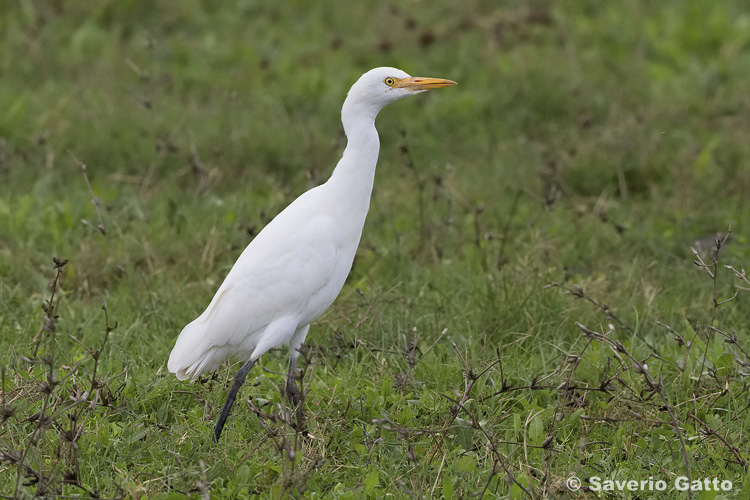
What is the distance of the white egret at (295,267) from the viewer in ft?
12.2

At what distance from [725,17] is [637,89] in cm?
167

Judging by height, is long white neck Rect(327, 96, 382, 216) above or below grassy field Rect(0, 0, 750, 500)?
above

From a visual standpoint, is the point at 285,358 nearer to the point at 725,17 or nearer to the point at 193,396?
the point at 193,396

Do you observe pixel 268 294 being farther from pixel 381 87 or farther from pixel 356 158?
pixel 381 87

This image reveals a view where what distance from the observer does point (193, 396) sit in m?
3.92

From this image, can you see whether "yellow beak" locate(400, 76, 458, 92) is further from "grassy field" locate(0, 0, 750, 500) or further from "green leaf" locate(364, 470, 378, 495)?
"green leaf" locate(364, 470, 378, 495)

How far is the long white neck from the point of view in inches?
151

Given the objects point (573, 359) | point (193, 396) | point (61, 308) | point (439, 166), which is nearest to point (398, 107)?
point (439, 166)

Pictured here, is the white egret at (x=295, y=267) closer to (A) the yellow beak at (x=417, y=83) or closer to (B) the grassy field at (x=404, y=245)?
(A) the yellow beak at (x=417, y=83)

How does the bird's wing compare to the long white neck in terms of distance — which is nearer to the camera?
the bird's wing

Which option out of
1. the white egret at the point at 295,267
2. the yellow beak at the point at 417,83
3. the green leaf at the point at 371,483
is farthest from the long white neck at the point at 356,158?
the green leaf at the point at 371,483

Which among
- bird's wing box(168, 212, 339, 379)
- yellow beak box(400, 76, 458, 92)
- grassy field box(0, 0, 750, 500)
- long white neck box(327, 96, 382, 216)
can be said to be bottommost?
grassy field box(0, 0, 750, 500)

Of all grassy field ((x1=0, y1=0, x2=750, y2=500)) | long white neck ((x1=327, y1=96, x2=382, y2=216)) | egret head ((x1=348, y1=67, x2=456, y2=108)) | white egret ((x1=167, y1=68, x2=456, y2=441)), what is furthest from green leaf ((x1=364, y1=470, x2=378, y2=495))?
egret head ((x1=348, y1=67, x2=456, y2=108))

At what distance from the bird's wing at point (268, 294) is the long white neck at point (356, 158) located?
0.49ft
